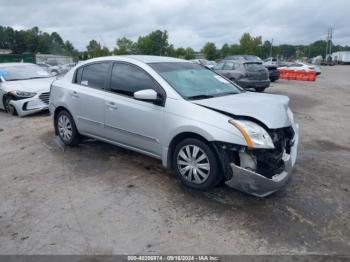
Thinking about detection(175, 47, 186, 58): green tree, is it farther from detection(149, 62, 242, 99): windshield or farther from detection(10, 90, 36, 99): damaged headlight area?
detection(149, 62, 242, 99): windshield

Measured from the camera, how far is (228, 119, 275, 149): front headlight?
11.9 feet

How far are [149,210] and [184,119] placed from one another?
116 centimetres

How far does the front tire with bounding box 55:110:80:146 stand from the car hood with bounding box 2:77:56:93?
3626 millimetres

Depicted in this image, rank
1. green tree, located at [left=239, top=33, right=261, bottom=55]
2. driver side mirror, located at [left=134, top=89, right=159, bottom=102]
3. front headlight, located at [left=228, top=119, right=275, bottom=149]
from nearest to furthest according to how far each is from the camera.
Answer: front headlight, located at [left=228, top=119, right=275, bottom=149]
driver side mirror, located at [left=134, top=89, right=159, bottom=102]
green tree, located at [left=239, top=33, right=261, bottom=55]

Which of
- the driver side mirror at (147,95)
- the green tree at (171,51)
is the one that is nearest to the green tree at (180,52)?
the green tree at (171,51)

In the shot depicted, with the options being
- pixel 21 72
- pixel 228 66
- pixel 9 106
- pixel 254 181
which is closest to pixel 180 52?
pixel 228 66

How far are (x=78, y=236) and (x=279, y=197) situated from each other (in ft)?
7.74

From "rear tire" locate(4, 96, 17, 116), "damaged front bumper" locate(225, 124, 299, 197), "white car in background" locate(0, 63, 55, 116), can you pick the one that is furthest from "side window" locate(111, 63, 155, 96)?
"rear tire" locate(4, 96, 17, 116)

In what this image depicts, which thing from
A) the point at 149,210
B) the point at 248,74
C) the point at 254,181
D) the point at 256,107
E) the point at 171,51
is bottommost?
the point at 149,210

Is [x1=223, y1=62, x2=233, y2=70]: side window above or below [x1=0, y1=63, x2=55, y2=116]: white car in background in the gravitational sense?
above

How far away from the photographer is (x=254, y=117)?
3.77m

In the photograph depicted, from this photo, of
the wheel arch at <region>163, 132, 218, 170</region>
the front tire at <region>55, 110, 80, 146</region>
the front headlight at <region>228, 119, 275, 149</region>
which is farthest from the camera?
the front tire at <region>55, 110, 80, 146</region>

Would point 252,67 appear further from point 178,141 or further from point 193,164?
point 193,164

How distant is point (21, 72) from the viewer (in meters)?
10.4
